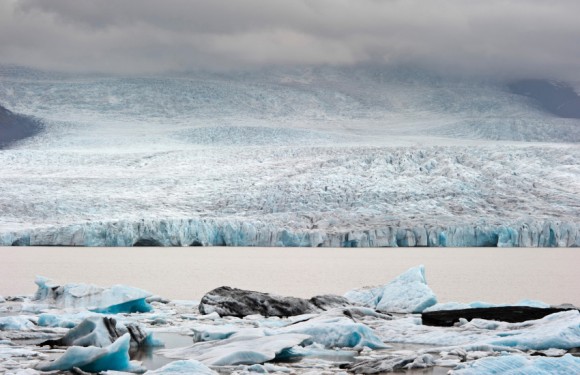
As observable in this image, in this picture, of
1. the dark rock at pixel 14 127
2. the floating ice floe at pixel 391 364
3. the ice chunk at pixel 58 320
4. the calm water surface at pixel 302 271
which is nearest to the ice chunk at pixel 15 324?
the ice chunk at pixel 58 320

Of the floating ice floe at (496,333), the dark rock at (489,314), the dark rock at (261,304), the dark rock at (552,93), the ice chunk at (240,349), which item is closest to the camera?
the ice chunk at (240,349)

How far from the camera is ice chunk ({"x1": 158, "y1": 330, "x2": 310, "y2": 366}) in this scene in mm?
6270

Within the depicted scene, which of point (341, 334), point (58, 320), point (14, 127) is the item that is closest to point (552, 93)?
point (14, 127)

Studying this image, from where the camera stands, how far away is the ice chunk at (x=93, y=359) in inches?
231

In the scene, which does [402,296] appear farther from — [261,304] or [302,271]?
[302,271]

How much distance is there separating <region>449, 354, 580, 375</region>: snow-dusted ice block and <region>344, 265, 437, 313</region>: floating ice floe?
4538 millimetres

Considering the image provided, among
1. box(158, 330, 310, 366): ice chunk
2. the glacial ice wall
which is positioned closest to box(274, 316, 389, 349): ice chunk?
box(158, 330, 310, 366): ice chunk

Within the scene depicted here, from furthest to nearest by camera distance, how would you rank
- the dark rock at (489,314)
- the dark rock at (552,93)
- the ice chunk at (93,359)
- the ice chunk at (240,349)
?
the dark rock at (552,93)
the dark rock at (489,314)
the ice chunk at (240,349)
the ice chunk at (93,359)

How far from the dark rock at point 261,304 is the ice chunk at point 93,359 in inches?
142

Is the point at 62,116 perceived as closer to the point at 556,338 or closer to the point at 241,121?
the point at 241,121

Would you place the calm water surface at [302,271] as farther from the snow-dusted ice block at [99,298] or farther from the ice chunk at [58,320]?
the ice chunk at [58,320]

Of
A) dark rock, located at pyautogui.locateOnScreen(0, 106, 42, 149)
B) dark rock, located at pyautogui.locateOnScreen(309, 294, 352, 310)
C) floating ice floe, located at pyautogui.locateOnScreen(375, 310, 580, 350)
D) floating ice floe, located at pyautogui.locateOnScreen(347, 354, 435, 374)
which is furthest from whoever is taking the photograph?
dark rock, located at pyautogui.locateOnScreen(0, 106, 42, 149)

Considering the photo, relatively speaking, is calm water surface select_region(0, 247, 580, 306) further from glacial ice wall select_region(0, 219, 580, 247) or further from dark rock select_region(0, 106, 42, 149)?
dark rock select_region(0, 106, 42, 149)

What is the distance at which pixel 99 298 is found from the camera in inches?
381
